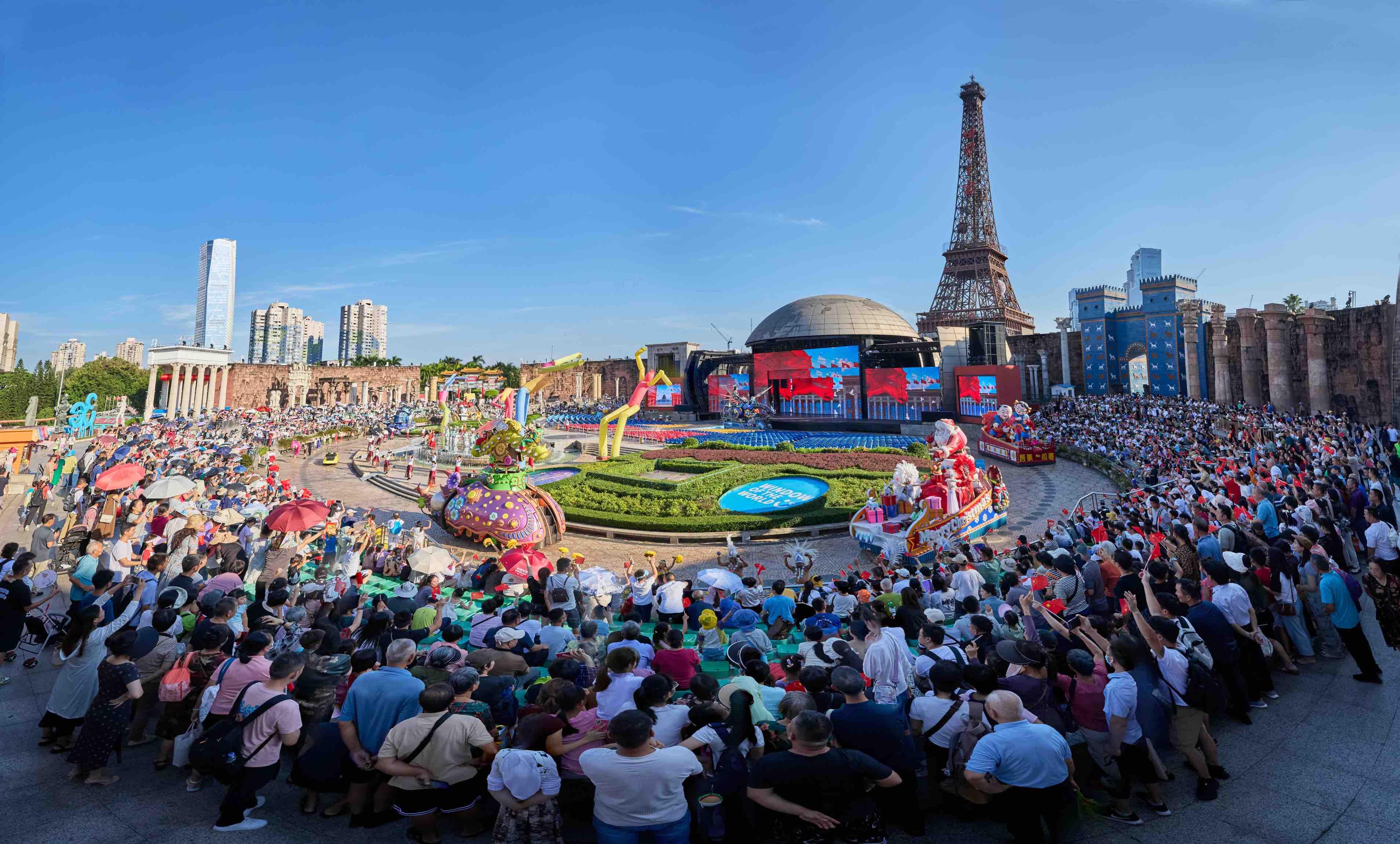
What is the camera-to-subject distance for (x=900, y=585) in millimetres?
8727

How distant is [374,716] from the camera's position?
4.41 metres

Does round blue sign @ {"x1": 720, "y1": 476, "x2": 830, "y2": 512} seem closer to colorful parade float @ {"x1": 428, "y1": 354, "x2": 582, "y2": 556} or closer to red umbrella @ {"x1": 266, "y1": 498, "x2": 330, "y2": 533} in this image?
colorful parade float @ {"x1": 428, "y1": 354, "x2": 582, "y2": 556}

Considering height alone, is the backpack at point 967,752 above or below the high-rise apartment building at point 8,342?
below

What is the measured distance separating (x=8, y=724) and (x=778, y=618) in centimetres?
827

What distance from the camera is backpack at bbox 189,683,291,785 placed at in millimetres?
4391

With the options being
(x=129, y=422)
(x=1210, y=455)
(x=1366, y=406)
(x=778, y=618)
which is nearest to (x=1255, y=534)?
(x=778, y=618)

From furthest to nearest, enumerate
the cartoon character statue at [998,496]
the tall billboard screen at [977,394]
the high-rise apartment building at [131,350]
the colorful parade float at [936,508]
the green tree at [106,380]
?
the high-rise apartment building at [131,350], the green tree at [106,380], the tall billboard screen at [977,394], the cartoon character statue at [998,496], the colorful parade float at [936,508]

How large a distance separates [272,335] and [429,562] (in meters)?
217

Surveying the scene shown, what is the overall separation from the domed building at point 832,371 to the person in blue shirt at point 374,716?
41872 mm

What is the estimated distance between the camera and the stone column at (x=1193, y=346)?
38656mm

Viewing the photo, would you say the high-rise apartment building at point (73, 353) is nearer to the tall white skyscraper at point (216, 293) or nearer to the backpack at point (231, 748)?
the tall white skyscraper at point (216, 293)

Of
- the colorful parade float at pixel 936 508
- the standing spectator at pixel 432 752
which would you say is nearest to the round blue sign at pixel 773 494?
the colorful parade float at pixel 936 508

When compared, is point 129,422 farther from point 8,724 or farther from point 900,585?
point 900,585

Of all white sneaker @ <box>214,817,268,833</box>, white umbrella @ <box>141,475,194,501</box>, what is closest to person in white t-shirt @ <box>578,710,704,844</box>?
white sneaker @ <box>214,817,268,833</box>
